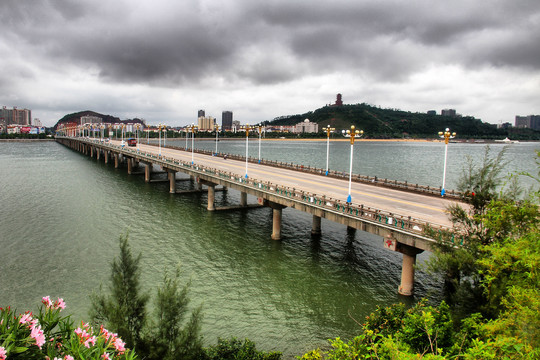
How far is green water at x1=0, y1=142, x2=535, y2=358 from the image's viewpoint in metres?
24.4

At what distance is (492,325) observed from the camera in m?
13.5

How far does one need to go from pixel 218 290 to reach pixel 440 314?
16.5m

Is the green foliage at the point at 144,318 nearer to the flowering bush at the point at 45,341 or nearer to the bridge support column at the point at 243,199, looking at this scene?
the flowering bush at the point at 45,341

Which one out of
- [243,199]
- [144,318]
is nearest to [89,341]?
[144,318]

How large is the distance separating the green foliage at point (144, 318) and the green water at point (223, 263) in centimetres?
131

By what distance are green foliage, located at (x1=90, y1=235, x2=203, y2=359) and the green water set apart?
1.31m

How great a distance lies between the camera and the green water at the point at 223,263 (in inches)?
961

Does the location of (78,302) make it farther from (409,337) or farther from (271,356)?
(409,337)

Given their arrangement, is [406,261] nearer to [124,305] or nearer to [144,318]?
[144,318]

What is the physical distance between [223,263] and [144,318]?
61.8 ft

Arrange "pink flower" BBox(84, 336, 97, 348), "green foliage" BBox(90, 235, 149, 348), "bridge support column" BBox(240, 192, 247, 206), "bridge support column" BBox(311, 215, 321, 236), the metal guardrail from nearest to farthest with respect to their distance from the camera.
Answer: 1. "pink flower" BBox(84, 336, 97, 348)
2. "green foliage" BBox(90, 235, 149, 348)
3. the metal guardrail
4. "bridge support column" BBox(311, 215, 321, 236)
5. "bridge support column" BBox(240, 192, 247, 206)

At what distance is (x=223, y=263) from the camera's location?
109 feet

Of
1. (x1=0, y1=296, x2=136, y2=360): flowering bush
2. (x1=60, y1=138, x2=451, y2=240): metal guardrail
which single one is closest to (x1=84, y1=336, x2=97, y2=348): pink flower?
(x1=0, y1=296, x2=136, y2=360): flowering bush

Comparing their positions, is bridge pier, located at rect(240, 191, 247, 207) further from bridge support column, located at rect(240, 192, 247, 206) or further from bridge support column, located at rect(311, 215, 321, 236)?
bridge support column, located at rect(311, 215, 321, 236)
